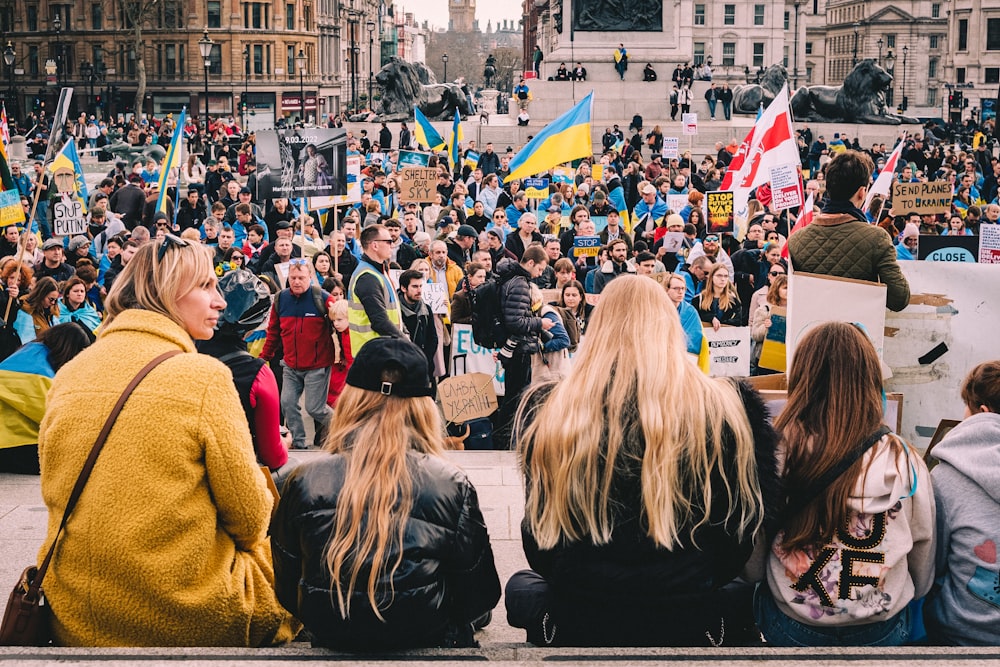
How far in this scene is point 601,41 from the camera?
43.2m

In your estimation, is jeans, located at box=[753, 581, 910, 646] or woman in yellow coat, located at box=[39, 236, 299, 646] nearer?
woman in yellow coat, located at box=[39, 236, 299, 646]

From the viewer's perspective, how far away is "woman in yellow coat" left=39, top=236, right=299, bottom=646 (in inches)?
134

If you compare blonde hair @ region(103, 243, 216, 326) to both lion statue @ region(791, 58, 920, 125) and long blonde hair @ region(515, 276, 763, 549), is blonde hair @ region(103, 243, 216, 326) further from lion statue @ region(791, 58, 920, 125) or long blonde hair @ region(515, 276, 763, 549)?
lion statue @ region(791, 58, 920, 125)

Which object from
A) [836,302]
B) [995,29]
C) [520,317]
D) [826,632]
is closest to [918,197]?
[520,317]

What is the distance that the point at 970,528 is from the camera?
3.86 meters

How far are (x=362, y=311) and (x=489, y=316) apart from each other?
1.01 m

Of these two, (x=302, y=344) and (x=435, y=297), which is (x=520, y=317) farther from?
(x=302, y=344)

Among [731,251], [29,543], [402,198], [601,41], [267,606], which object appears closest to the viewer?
[267,606]

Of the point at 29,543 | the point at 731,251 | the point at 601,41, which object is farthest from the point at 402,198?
the point at 601,41

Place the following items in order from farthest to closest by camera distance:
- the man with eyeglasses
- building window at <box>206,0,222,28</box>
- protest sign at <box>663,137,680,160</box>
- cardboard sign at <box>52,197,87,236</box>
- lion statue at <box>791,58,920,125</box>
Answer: building window at <box>206,0,222,28</box> → lion statue at <box>791,58,920,125</box> → protest sign at <box>663,137,680,160</box> → cardboard sign at <box>52,197,87,236</box> → the man with eyeglasses

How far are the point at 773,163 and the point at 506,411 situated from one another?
3.17m

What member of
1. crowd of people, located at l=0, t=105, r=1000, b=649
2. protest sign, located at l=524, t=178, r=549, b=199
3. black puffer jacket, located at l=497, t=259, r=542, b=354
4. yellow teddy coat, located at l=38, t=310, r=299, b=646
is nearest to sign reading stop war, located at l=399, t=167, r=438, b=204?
protest sign, located at l=524, t=178, r=549, b=199

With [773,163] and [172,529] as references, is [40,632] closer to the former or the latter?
[172,529]

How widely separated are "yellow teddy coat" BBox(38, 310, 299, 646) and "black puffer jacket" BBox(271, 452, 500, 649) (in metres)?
0.16
